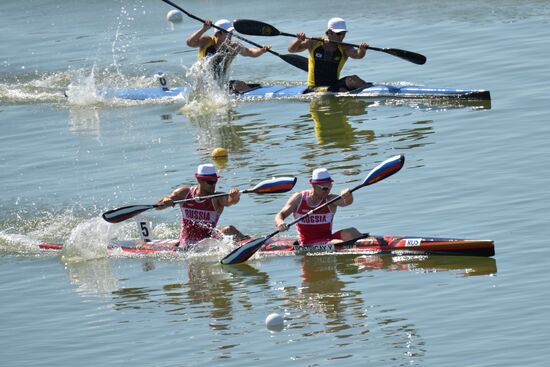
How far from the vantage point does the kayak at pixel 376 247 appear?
15.6 meters

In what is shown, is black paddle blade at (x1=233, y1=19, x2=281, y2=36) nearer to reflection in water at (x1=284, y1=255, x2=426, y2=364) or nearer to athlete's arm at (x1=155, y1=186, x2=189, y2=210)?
athlete's arm at (x1=155, y1=186, x2=189, y2=210)

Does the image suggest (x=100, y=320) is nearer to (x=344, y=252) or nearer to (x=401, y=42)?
(x=344, y=252)

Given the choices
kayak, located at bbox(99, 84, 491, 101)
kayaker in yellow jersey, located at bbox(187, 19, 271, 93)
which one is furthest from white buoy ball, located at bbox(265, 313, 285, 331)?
kayaker in yellow jersey, located at bbox(187, 19, 271, 93)

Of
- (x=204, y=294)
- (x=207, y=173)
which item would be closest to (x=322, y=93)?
(x=207, y=173)

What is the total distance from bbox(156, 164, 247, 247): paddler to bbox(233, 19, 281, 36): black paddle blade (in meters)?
8.77

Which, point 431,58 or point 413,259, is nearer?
point 413,259

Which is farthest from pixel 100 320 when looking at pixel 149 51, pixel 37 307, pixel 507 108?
pixel 149 51

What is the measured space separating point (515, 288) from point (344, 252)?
2732mm

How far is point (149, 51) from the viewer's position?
3250 cm

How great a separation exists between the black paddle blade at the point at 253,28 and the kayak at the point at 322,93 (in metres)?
1.19

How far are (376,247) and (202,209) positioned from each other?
245 centimetres

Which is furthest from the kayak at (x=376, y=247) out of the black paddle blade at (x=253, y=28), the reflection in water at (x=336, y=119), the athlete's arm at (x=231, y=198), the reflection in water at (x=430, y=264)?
the black paddle blade at (x=253, y=28)

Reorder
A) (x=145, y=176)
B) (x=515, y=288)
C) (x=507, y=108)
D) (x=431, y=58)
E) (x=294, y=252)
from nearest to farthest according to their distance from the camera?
(x=515, y=288) < (x=294, y=252) < (x=145, y=176) < (x=507, y=108) < (x=431, y=58)

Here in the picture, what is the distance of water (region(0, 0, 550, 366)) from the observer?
1352 centimetres
